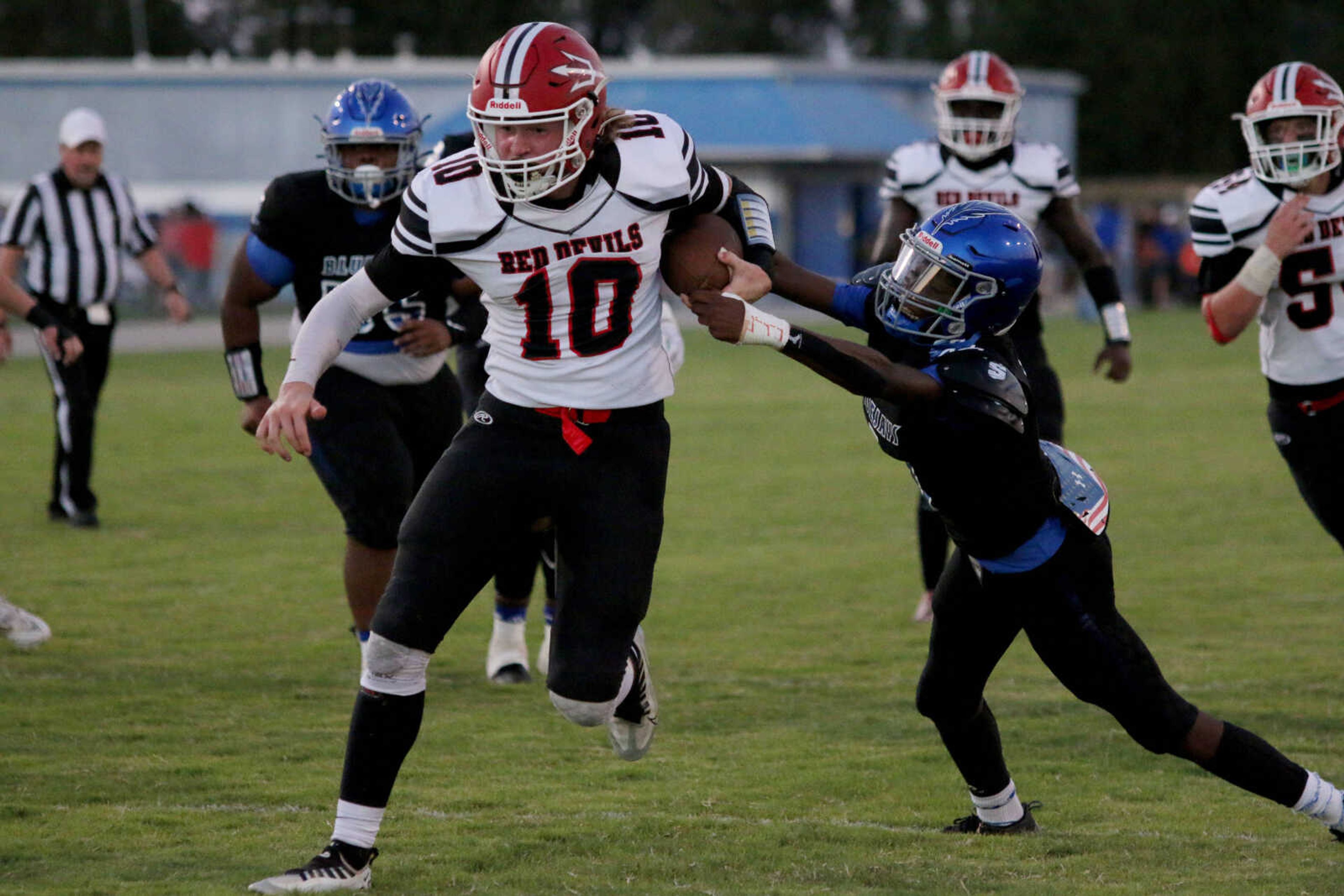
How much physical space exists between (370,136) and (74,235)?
4.72m

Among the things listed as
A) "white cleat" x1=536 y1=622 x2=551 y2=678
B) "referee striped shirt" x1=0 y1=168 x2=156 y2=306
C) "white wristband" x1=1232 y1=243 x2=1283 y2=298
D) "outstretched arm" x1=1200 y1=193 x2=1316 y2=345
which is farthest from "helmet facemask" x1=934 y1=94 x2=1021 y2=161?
"referee striped shirt" x1=0 y1=168 x2=156 y2=306

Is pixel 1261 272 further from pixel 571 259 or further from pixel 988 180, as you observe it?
pixel 571 259

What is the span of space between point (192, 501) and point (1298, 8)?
1897 inches

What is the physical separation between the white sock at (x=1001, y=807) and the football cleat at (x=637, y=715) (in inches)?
34.0

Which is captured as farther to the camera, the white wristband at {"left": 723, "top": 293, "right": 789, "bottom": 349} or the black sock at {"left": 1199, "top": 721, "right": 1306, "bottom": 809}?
the black sock at {"left": 1199, "top": 721, "right": 1306, "bottom": 809}

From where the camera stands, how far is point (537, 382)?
13.6 ft

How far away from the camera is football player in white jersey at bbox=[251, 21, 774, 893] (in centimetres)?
396

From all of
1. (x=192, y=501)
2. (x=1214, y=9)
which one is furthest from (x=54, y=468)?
(x=1214, y=9)

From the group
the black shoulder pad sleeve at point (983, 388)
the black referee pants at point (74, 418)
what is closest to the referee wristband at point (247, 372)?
the black shoulder pad sleeve at point (983, 388)

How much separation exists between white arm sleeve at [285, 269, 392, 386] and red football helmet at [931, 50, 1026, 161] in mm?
3329

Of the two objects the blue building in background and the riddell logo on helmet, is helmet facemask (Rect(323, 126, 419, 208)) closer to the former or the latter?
the riddell logo on helmet

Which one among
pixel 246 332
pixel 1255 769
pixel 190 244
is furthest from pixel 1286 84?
pixel 190 244

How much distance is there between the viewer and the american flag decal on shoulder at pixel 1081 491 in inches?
163

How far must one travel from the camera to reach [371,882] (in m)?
4.00
